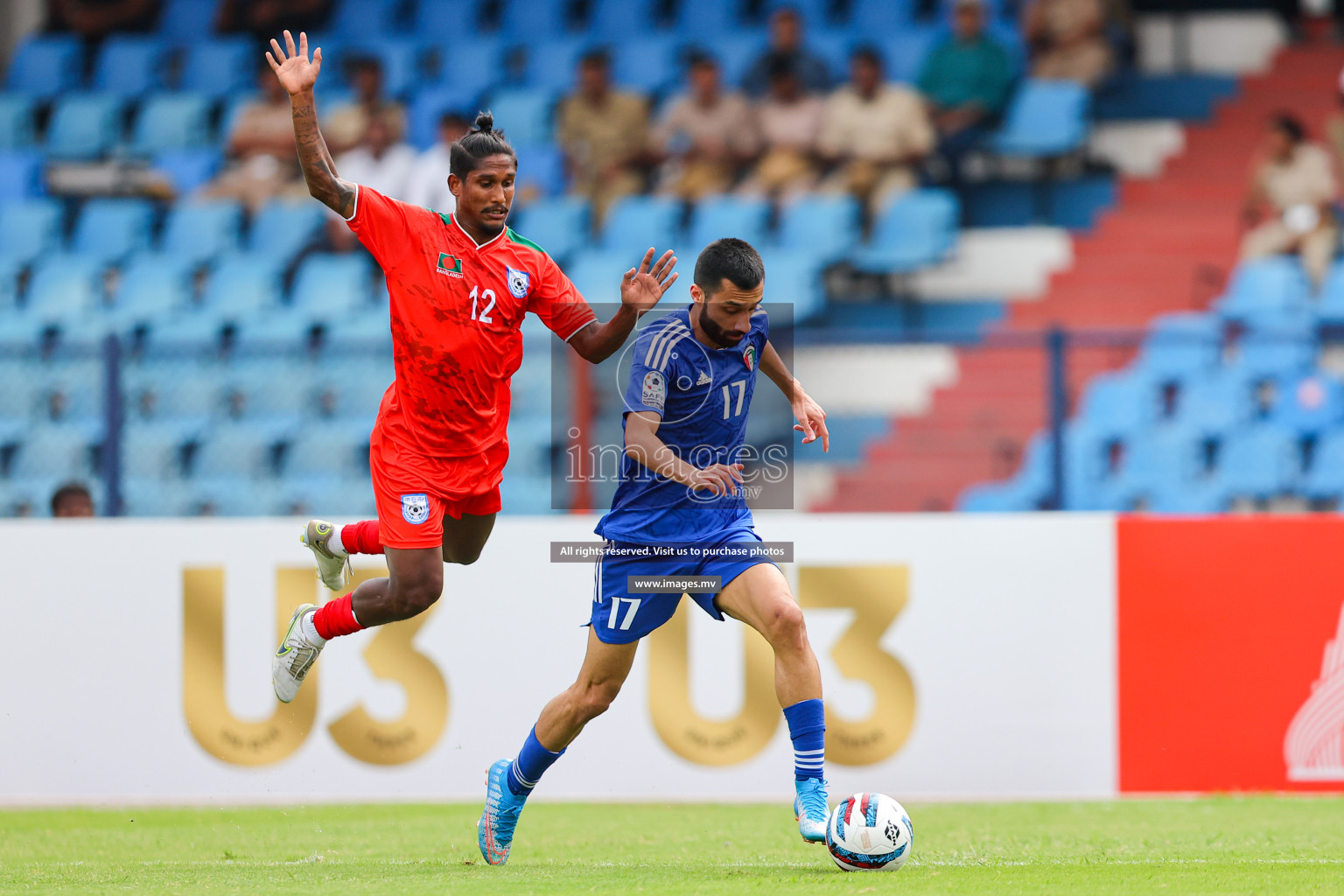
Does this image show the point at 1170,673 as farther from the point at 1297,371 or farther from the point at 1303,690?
the point at 1297,371

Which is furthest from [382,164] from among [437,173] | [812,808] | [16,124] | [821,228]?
[812,808]

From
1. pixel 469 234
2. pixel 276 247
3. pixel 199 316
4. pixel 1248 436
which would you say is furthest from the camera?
pixel 276 247

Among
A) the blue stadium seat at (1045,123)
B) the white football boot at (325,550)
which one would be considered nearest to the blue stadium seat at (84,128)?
the blue stadium seat at (1045,123)

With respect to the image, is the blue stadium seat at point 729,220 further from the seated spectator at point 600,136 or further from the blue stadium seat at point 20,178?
the blue stadium seat at point 20,178

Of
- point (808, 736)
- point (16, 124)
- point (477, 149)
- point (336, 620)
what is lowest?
point (808, 736)

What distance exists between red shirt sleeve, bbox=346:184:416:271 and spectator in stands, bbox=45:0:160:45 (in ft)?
40.2

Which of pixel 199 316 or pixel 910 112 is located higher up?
pixel 910 112

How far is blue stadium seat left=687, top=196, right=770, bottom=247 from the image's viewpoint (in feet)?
43.3

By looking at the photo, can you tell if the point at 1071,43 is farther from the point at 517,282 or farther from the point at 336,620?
the point at 336,620

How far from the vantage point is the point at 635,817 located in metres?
7.96

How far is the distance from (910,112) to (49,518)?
7.93 m

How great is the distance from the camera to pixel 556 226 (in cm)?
1346

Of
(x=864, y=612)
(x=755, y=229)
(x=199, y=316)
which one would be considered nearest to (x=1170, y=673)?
(x=864, y=612)

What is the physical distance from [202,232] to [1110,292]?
7910 millimetres
